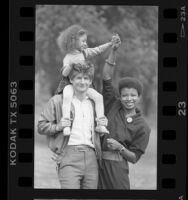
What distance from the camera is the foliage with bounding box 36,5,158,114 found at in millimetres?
25234

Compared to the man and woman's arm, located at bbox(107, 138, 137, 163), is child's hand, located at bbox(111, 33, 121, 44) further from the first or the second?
woman's arm, located at bbox(107, 138, 137, 163)

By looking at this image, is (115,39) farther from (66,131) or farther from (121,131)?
(66,131)

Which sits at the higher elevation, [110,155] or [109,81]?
[109,81]

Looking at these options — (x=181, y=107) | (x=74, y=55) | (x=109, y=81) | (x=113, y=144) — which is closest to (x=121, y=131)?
(x=113, y=144)

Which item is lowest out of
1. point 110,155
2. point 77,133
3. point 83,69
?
point 110,155

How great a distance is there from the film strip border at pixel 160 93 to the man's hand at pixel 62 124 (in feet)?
0.80

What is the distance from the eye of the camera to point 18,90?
2527 centimetres

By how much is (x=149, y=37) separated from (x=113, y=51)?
34 cm

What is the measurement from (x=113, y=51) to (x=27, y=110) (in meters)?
0.90

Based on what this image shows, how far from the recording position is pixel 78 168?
2519cm

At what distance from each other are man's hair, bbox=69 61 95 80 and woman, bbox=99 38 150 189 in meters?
0.14

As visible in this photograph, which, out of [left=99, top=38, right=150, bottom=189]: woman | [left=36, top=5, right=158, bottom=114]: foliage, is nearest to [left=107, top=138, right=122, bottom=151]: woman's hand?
[left=99, top=38, right=150, bottom=189]: woman

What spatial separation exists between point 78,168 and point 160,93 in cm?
96

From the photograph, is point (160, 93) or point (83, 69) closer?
point (83, 69)
